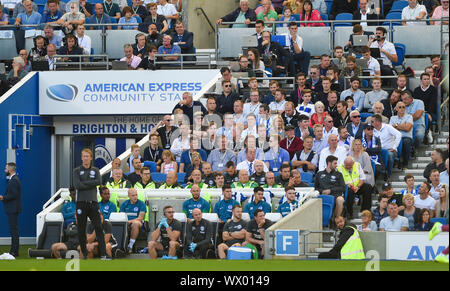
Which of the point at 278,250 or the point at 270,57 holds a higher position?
the point at 270,57

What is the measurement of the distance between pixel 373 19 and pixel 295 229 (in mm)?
8986

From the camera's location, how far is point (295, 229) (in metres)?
16.9

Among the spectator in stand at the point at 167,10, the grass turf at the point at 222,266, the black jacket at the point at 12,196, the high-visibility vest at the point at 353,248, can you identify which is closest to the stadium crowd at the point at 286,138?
the spectator in stand at the point at 167,10

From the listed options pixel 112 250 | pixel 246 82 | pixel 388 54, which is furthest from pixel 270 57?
pixel 112 250

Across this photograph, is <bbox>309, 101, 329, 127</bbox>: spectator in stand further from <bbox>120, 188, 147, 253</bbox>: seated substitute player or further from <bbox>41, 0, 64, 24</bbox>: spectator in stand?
<bbox>41, 0, 64, 24</bbox>: spectator in stand

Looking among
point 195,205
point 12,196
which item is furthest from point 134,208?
point 12,196

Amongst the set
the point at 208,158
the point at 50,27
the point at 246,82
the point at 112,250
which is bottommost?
the point at 112,250

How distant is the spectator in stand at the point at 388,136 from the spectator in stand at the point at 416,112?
0.86m

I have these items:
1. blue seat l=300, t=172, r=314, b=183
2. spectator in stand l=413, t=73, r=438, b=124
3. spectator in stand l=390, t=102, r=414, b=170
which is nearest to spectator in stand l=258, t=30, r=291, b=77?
spectator in stand l=413, t=73, r=438, b=124

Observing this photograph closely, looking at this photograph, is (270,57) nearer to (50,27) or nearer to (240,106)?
(240,106)

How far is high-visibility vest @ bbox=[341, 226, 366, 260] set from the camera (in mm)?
15758

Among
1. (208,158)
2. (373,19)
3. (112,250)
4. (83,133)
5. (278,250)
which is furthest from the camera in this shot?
(83,133)

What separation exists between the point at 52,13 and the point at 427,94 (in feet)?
34.4

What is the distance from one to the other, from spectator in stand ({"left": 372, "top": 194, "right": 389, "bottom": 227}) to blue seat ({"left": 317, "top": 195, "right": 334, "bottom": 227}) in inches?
30.2
